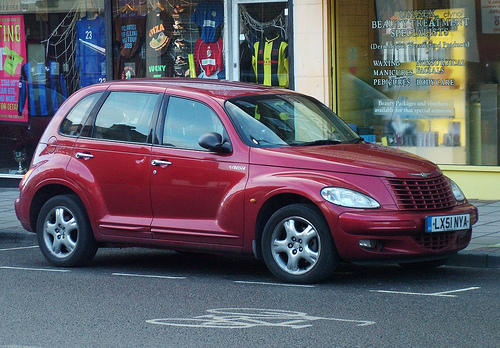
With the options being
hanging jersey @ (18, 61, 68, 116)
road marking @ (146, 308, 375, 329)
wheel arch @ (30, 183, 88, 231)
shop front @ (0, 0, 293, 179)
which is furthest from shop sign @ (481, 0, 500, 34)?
road marking @ (146, 308, 375, 329)

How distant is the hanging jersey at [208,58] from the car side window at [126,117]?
6729mm

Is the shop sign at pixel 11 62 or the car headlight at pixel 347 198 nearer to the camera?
the car headlight at pixel 347 198

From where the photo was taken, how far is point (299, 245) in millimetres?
7656

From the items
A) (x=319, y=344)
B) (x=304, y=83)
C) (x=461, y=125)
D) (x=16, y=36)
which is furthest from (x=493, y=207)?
(x=16, y=36)

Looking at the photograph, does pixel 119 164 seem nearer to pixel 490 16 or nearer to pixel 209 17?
pixel 490 16

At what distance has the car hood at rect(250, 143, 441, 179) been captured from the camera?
7.54 m

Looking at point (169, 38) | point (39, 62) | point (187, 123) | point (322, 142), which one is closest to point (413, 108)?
point (169, 38)

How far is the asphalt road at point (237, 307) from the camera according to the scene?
5.80 m

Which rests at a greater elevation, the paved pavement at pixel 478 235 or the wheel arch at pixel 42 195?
the wheel arch at pixel 42 195

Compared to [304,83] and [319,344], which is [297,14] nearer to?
[304,83]

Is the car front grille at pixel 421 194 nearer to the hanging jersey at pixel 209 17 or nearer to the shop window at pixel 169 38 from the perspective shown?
the shop window at pixel 169 38

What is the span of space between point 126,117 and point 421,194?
2.97m

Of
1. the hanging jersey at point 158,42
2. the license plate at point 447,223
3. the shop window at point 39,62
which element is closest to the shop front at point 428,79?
the hanging jersey at point 158,42

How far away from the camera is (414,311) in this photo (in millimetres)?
6562
